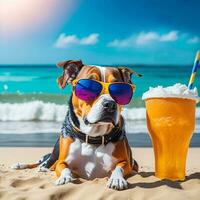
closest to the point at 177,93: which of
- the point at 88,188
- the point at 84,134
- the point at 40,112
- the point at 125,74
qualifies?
the point at 125,74

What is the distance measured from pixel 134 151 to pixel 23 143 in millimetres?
1315

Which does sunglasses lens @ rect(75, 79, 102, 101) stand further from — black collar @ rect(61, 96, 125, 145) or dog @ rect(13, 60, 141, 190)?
black collar @ rect(61, 96, 125, 145)

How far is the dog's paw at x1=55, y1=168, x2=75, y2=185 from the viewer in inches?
104

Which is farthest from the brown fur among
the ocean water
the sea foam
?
the sea foam

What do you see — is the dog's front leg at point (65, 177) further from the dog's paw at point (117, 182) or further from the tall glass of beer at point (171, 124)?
the tall glass of beer at point (171, 124)

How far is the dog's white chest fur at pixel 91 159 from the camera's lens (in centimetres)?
272

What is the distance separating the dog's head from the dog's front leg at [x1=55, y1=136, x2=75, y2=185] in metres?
0.12

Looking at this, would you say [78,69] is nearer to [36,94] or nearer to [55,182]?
[55,182]

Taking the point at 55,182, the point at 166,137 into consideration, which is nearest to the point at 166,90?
the point at 166,137

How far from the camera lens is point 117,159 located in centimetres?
274

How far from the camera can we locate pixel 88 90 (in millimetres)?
2627

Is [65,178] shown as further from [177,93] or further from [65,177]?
[177,93]

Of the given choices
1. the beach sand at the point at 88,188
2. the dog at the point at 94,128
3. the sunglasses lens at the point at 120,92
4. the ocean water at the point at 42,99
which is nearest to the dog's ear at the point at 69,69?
the dog at the point at 94,128

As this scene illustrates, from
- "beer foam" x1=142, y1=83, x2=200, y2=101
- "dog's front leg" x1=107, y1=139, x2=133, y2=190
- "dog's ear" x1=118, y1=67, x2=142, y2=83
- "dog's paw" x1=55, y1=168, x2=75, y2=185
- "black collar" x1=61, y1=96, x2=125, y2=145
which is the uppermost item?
"dog's ear" x1=118, y1=67, x2=142, y2=83
